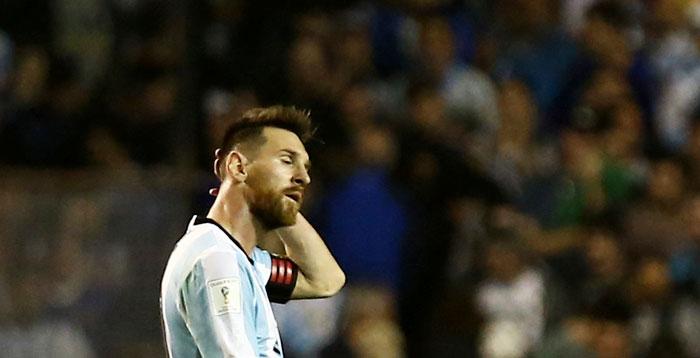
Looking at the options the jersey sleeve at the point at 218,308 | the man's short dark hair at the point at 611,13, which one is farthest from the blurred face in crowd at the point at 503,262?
the jersey sleeve at the point at 218,308

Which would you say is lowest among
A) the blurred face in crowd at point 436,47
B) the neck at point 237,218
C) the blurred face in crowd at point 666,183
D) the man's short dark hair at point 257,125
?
the neck at point 237,218

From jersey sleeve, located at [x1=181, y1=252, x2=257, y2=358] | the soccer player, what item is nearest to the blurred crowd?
the soccer player

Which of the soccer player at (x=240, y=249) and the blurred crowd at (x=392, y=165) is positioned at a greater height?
the blurred crowd at (x=392, y=165)

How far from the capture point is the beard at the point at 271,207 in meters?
4.61

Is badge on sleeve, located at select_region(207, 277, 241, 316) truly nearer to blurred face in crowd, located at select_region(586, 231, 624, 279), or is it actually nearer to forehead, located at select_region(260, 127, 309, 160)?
forehead, located at select_region(260, 127, 309, 160)

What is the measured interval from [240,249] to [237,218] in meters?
0.09

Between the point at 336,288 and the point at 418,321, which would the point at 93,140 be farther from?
the point at 336,288

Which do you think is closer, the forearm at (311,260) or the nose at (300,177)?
the nose at (300,177)

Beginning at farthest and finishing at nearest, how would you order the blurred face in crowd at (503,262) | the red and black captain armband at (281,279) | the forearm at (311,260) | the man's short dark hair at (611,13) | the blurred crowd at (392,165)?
the man's short dark hair at (611,13) < the blurred face in crowd at (503,262) < the blurred crowd at (392,165) < the forearm at (311,260) < the red and black captain armband at (281,279)

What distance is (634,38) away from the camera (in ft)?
35.3

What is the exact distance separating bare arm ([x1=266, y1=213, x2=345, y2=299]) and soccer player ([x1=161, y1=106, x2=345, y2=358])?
259 millimetres

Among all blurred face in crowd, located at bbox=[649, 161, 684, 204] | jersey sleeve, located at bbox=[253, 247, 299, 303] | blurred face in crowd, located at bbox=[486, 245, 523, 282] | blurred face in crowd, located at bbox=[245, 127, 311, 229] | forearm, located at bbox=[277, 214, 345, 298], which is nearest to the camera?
blurred face in crowd, located at bbox=[245, 127, 311, 229]

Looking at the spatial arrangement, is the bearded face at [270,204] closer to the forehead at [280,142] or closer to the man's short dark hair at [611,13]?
the forehead at [280,142]

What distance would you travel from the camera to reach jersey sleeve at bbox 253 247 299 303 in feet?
15.8
